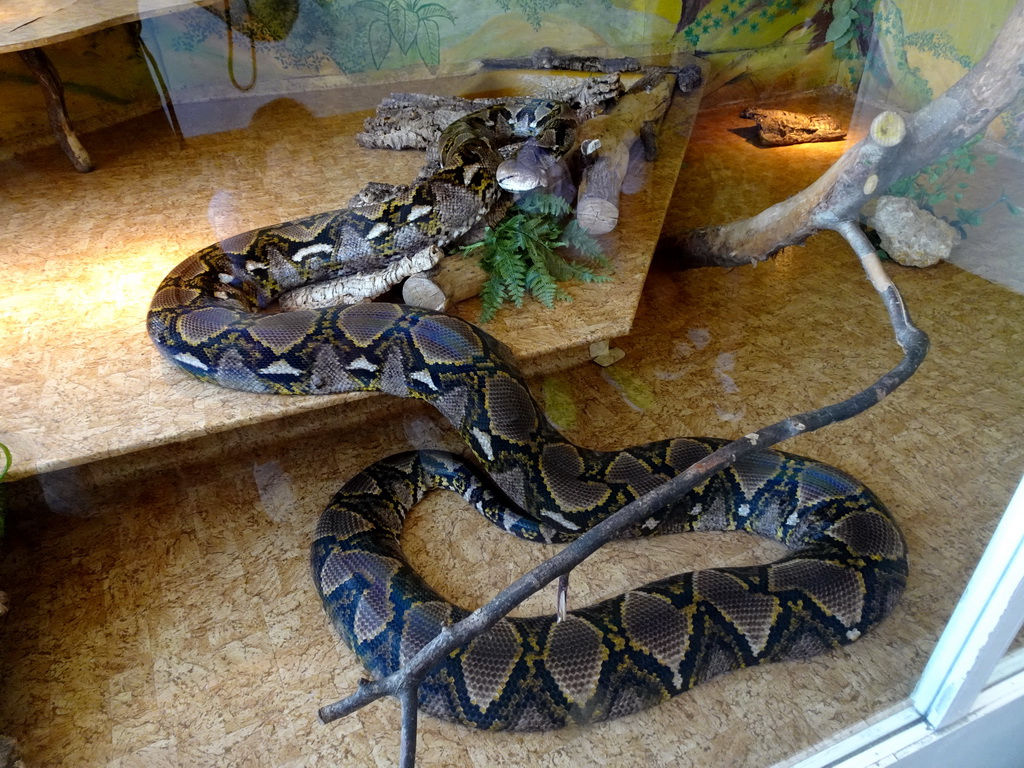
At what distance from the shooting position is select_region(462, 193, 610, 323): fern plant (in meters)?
2.22

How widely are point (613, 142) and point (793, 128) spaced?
3.33 feet

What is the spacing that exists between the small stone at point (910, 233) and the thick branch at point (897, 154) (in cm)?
7

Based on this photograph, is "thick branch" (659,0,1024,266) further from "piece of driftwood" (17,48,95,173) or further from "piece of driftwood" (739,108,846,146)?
"piece of driftwood" (17,48,95,173)

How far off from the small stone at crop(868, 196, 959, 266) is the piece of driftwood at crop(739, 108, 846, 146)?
27 cm

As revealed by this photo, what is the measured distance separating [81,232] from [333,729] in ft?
6.98

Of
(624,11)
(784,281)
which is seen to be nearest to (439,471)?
(784,281)

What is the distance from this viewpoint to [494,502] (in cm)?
193

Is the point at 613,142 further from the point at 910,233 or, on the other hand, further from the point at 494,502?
the point at 494,502

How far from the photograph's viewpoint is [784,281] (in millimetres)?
2143

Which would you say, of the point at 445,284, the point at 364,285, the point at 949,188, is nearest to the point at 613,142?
Result: the point at 445,284

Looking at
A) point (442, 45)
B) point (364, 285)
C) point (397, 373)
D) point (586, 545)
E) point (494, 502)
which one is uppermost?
point (442, 45)

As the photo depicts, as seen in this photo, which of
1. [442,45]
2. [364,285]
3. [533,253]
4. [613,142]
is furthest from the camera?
[613,142]

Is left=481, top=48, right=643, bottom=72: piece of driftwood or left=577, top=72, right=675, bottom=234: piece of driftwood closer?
left=577, top=72, right=675, bottom=234: piece of driftwood

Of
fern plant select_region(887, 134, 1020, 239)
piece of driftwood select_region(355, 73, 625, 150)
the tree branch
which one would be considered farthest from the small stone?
piece of driftwood select_region(355, 73, 625, 150)
